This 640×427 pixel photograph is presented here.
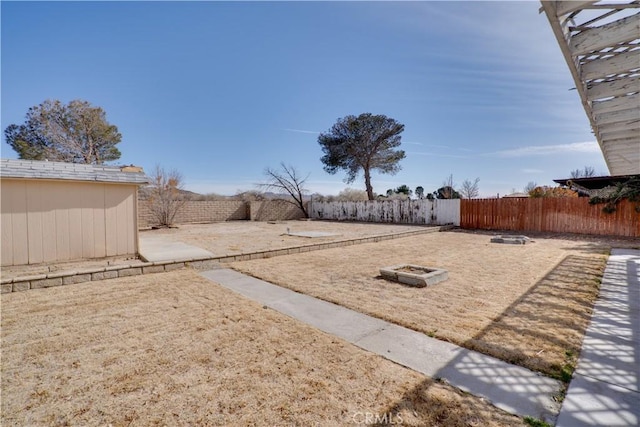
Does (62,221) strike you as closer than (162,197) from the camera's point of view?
Yes

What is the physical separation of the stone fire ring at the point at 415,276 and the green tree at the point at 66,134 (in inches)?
721

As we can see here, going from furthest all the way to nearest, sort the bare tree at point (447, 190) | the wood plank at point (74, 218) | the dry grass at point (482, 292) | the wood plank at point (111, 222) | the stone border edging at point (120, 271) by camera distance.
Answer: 1. the bare tree at point (447, 190)
2. the wood plank at point (111, 222)
3. the wood plank at point (74, 218)
4. the stone border edging at point (120, 271)
5. the dry grass at point (482, 292)

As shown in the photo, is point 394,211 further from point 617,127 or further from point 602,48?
point 602,48

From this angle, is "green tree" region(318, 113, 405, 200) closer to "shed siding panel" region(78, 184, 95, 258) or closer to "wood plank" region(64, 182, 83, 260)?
"shed siding panel" region(78, 184, 95, 258)

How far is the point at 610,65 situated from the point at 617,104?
95 centimetres

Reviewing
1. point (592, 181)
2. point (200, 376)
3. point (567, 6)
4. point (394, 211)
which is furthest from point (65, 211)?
point (592, 181)

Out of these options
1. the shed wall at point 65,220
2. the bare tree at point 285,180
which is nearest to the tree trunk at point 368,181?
the bare tree at point 285,180

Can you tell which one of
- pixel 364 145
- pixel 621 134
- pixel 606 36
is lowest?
pixel 621 134

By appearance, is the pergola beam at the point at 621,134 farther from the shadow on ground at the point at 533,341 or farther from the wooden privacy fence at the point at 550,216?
the wooden privacy fence at the point at 550,216

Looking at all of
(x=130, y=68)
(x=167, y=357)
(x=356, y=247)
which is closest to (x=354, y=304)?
(x=167, y=357)

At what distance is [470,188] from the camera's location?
27406 mm

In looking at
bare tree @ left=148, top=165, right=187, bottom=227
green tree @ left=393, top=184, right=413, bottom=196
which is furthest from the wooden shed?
green tree @ left=393, top=184, right=413, bottom=196

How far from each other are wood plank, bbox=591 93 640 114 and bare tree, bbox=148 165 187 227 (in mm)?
15079

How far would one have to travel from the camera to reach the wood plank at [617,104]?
2615mm
